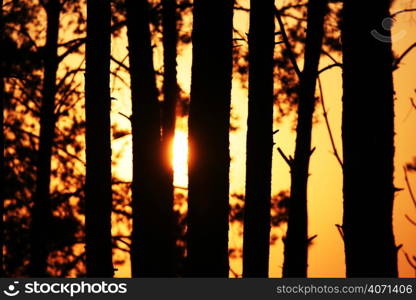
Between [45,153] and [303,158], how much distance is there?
5.10m

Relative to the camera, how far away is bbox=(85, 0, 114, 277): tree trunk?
7539 millimetres

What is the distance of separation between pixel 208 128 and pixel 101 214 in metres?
2.43

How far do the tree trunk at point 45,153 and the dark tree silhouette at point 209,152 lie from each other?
7.30 meters

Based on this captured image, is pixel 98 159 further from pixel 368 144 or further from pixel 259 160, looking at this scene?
pixel 368 144

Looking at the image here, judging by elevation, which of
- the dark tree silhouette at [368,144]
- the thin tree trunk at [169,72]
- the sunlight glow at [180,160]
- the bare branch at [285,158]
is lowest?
the dark tree silhouette at [368,144]

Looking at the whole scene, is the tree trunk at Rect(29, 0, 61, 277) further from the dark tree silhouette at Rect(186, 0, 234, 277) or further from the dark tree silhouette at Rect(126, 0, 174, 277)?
the dark tree silhouette at Rect(186, 0, 234, 277)

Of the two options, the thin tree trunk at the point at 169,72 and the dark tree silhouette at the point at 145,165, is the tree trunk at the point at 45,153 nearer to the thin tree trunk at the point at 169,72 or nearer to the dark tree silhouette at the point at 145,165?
the thin tree trunk at the point at 169,72

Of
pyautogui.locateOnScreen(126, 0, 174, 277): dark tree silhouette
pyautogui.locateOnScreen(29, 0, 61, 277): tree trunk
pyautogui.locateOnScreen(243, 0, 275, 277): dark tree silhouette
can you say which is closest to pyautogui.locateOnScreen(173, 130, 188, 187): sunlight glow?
pyautogui.locateOnScreen(126, 0, 174, 277): dark tree silhouette

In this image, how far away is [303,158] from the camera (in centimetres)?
1005

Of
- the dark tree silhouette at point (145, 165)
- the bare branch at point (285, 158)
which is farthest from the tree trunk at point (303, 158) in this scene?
the dark tree silhouette at point (145, 165)

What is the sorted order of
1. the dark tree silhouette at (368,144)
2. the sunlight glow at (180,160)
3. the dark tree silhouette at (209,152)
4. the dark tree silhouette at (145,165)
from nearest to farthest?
the dark tree silhouette at (368,144)
the dark tree silhouette at (209,152)
the dark tree silhouette at (145,165)
the sunlight glow at (180,160)

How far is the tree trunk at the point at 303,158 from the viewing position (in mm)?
10023

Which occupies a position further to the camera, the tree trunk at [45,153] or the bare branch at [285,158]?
the tree trunk at [45,153]

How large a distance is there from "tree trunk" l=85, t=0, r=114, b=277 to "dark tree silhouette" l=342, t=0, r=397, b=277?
3.34 metres
